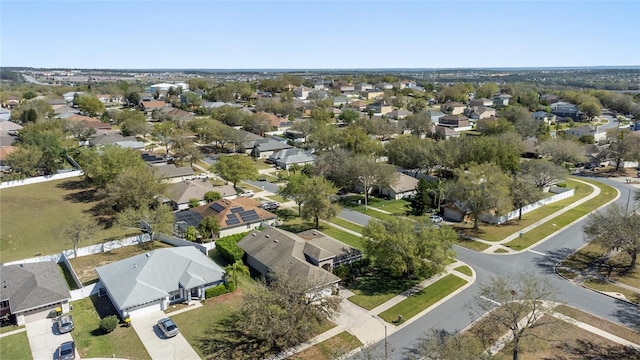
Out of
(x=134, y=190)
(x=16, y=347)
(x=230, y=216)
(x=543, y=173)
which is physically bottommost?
(x=16, y=347)

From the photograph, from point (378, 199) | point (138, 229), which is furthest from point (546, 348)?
point (138, 229)

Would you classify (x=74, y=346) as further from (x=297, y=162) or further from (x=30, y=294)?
(x=297, y=162)

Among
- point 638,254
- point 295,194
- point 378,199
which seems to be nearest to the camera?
point 638,254

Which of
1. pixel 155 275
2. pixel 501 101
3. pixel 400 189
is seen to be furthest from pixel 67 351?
pixel 501 101

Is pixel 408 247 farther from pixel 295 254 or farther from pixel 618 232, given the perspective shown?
pixel 618 232

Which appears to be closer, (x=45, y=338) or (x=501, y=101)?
(x=45, y=338)

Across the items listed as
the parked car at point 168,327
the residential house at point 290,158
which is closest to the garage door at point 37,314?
the parked car at point 168,327

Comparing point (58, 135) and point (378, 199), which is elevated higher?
point (58, 135)
